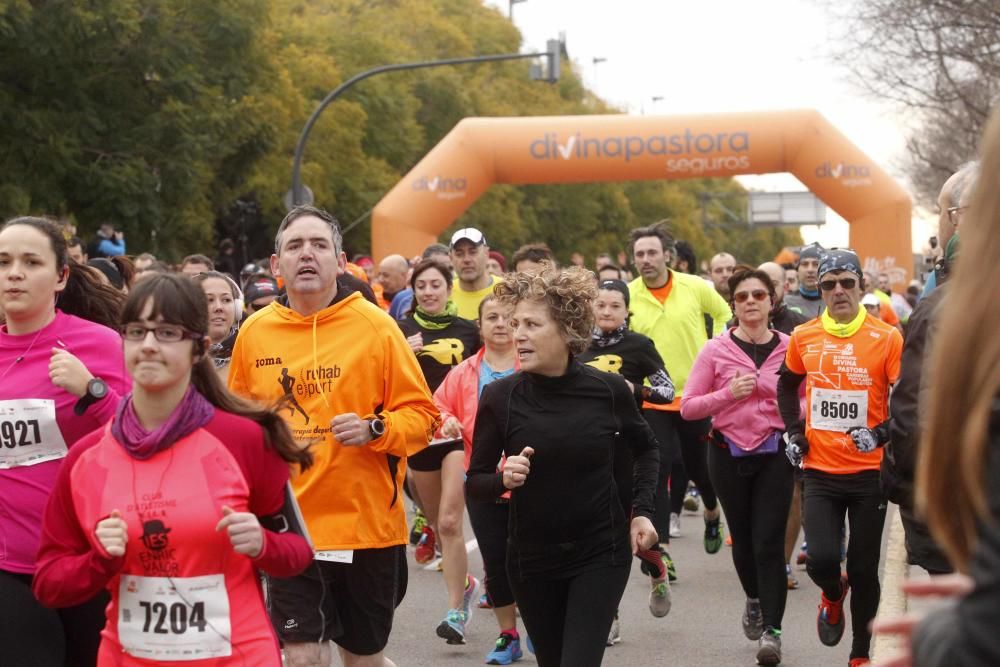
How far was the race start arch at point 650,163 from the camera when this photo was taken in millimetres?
27328

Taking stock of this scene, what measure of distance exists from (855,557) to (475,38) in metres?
59.7

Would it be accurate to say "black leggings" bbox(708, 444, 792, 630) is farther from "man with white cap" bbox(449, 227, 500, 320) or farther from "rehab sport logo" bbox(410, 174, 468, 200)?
"rehab sport logo" bbox(410, 174, 468, 200)

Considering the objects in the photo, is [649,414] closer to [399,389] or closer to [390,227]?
[399,389]

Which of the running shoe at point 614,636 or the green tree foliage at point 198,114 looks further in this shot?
the green tree foliage at point 198,114

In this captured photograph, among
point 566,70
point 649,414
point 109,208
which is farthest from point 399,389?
point 566,70

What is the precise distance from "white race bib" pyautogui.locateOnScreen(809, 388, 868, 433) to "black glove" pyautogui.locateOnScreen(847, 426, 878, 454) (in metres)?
0.42

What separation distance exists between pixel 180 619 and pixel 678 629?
5462mm

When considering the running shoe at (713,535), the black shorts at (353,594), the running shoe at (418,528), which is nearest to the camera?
the black shorts at (353,594)

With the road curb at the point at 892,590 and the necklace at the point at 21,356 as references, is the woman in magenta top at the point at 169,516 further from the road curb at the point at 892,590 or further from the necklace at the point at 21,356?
the road curb at the point at 892,590

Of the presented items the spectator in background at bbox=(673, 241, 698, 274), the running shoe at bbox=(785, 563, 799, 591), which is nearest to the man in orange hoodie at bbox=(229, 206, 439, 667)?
the running shoe at bbox=(785, 563, 799, 591)

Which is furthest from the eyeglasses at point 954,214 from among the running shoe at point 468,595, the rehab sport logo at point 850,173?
the rehab sport logo at point 850,173

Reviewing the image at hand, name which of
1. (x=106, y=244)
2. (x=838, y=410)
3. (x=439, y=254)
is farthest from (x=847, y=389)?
(x=106, y=244)

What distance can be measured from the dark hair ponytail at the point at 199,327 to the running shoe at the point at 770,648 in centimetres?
434

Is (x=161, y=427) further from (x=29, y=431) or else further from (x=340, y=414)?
(x=340, y=414)
